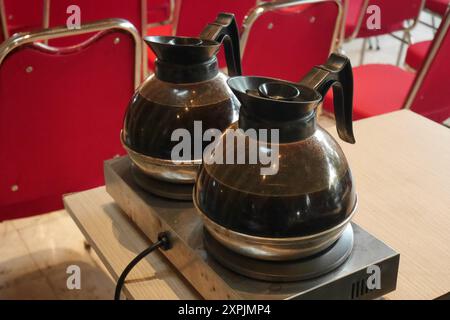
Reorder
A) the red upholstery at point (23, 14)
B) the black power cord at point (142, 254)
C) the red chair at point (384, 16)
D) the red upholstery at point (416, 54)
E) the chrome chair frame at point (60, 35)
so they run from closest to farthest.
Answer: the black power cord at point (142, 254) → the chrome chair frame at point (60, 35) → the red upholstery at point (23, 14) → the red upholstery at point (416, 54) → the red chair at point (384, 16)

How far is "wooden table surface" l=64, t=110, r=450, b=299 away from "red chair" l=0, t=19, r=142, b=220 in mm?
299

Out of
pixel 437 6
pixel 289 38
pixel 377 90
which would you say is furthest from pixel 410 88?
pixel 437 6

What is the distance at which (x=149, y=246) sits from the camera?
0.84 metres

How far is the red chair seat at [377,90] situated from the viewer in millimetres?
1736

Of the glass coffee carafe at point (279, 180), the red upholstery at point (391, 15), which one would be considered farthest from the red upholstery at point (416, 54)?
the glass coffee carafe at point (279, 180)

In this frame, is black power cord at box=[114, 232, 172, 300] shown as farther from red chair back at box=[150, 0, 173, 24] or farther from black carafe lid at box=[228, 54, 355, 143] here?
red chair back at box=[150, 0, 173, 24]

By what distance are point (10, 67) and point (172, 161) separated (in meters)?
0.50

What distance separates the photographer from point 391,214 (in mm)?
931

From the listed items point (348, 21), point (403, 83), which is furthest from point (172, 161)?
point (348, 21)

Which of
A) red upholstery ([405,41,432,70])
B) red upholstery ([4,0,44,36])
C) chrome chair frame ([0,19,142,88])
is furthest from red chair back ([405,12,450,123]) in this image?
red upholstery ([4,0,44,36])

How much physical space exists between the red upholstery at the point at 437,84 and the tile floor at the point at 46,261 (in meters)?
0.98

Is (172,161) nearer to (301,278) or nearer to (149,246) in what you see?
(149,246)

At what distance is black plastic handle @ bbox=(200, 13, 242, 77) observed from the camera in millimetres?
857

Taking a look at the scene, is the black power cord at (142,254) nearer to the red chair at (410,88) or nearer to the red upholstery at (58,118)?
the red upholstery at (58,118)
